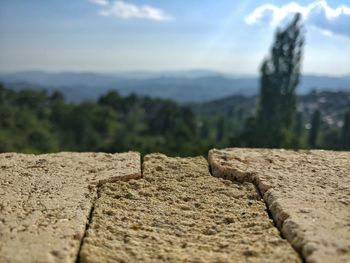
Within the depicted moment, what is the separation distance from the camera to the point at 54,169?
375 cm

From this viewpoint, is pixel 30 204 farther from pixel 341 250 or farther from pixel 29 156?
pixel 341 250

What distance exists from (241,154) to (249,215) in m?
1.36

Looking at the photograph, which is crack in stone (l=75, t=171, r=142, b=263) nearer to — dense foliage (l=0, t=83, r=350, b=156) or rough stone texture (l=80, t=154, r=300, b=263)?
rough stone texture (l=80, t=154, r=300, b=263)

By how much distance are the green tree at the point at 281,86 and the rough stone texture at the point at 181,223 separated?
26759mm

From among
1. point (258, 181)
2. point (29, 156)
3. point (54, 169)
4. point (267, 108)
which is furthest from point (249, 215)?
point (267, 108)

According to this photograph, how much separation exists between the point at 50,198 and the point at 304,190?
6.11ft

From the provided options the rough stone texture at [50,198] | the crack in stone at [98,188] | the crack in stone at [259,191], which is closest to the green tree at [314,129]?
the crack in stone at [259,191]

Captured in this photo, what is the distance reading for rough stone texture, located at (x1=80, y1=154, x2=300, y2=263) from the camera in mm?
2342

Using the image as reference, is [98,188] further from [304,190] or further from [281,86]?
[281,86]

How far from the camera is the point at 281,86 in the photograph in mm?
30172

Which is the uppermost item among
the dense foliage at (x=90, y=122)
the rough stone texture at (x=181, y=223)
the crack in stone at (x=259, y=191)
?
the crack in stone at (x=259, y=191)

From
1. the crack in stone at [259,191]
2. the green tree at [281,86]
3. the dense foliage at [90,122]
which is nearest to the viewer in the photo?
the crack in stone at [259,191]

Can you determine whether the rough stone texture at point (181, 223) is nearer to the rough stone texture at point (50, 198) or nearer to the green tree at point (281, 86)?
the rough stone texture at point (50, 198)

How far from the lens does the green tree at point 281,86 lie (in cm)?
3002
